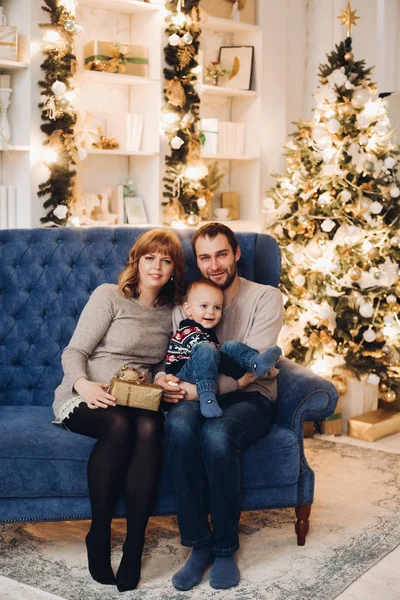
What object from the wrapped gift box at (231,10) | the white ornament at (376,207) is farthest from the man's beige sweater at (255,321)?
the wrapped gift box at (231,10)

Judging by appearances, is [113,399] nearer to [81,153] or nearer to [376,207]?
[81,153]

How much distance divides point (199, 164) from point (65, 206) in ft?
3.39

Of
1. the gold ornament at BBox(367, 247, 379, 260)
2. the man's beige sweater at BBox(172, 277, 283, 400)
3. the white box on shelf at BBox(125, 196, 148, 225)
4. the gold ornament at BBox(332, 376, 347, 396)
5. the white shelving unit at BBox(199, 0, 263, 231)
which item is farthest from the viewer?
the white shelving unit at BBox(199, 0, 263, 231)

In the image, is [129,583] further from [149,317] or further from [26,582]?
[149,317]

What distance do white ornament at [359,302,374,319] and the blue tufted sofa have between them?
3.56 feet

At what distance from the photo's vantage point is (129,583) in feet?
8.45

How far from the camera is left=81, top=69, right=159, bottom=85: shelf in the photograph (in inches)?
179

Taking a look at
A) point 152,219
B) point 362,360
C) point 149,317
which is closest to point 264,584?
point 149,317

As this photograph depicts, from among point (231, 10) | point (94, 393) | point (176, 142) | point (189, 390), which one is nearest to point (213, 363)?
point (189, 390)

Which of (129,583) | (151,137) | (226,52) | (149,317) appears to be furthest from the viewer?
(226,52)

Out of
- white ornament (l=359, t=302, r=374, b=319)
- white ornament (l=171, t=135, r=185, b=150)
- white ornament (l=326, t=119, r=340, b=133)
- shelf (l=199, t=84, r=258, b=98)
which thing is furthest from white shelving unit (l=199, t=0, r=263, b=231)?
white ornament (l=359, t=302, r=374, b=319)

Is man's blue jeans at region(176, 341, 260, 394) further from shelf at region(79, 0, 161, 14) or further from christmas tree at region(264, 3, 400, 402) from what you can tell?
shelf at region(79, 0, 161, 14)

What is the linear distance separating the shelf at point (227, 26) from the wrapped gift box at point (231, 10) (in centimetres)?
6

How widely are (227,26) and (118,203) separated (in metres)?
1.36
